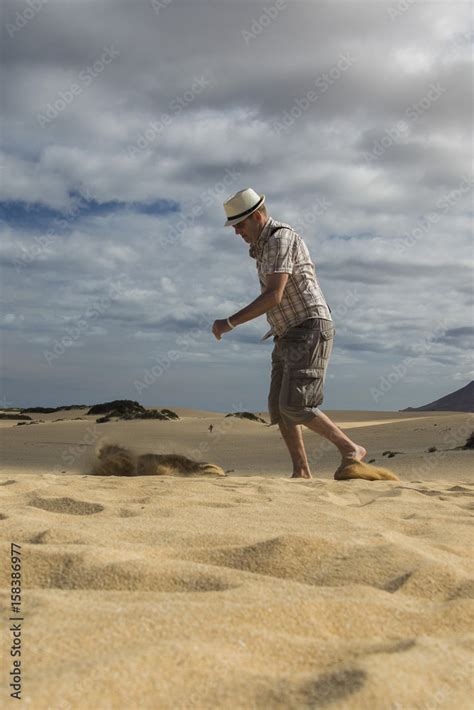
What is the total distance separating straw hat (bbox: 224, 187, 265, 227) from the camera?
191 inches

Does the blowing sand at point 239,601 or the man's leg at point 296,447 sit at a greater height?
the man's leg at point 296,447

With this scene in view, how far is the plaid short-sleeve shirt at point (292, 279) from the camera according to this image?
4833 millimetres

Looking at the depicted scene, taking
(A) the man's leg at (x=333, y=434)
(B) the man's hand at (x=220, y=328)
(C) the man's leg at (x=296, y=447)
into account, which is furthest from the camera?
(C) the man's leg at (x=296, y=447)

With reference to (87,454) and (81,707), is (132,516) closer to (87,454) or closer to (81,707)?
(81,707)

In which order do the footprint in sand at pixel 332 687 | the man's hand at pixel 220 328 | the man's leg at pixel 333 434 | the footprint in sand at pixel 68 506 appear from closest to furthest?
the footprint in sand at pixel 332 687 < the footprint in sand at pixel 68 506 < the man's hand at pixel 220 328 < the man's leg at pixel 333 434

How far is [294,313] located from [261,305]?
0.38m

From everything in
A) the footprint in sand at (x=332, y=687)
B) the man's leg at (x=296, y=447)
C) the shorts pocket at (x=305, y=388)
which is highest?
the shorts pocket at (x=305, y=388)

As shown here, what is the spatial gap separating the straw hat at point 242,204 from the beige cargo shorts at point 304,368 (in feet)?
2.86

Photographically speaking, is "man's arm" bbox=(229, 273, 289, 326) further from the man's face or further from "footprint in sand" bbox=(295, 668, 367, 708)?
"footprint in sand" bbox=(295, 668, 367, 708)

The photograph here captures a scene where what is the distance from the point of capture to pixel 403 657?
137 cm

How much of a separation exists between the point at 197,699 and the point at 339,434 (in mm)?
3942

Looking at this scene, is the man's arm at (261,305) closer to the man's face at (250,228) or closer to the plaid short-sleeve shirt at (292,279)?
the plaid short-sleeve shirt at (292,279)

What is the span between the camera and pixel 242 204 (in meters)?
4.87

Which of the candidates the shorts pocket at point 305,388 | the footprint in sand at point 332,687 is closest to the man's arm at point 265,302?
the shorts pocket at point 305,388
